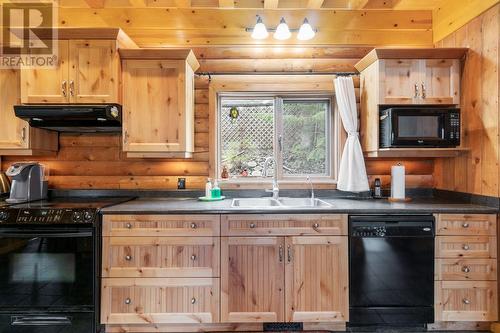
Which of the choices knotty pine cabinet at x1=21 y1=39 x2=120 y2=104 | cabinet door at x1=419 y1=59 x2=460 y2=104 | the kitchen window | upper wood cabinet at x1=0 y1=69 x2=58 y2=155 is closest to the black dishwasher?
the kitchen window

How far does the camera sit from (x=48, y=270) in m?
2.11

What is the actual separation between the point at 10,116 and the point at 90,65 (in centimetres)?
86

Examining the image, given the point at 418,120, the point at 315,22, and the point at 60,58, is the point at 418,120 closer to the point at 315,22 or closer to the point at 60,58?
the point at 315,22

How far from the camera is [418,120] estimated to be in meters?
2.49

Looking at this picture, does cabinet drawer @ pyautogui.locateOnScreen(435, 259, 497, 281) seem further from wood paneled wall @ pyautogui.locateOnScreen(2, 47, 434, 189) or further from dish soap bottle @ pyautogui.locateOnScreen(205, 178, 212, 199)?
dish soap bottle @ pyautogui.locateOnScreen(205, 178, 212, 199)

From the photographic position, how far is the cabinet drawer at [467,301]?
2.21m

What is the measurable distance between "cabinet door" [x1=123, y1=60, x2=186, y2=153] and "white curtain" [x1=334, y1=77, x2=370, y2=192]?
147cm

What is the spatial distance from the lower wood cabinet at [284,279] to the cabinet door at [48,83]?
5.99 ft

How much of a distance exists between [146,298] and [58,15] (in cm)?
281

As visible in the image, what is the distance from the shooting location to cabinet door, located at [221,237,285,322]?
221 cm

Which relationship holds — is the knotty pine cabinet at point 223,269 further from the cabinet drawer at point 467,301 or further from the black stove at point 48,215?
the cabinet drawer at point 467,301

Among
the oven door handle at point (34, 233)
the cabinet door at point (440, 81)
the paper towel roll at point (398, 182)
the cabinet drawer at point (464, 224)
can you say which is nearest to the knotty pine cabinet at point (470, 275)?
the cabinet drawer at point (464, 224)

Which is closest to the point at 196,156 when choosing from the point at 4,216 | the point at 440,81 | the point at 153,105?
the point at 153,105

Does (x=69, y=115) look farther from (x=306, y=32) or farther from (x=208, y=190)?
(x=306, y=32)
